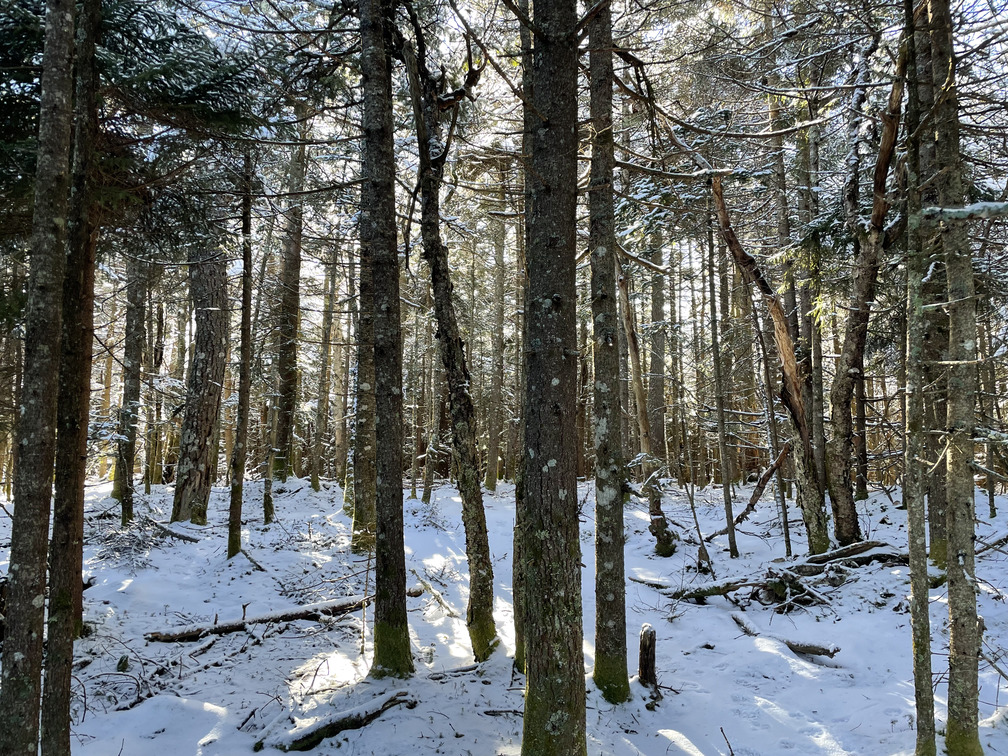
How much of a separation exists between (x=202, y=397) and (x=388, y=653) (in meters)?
7.62

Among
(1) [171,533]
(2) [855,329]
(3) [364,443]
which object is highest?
(2) [855,329]

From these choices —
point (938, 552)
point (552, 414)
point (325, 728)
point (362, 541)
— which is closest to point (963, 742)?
point (552, 414)

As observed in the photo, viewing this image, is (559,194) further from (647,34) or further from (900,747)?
(647,34)

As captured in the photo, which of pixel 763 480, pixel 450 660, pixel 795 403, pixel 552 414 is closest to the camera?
pixel 552 414

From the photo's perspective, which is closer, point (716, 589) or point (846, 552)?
point (716, 589)

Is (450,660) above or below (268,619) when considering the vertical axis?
below

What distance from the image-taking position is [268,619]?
6754 mm

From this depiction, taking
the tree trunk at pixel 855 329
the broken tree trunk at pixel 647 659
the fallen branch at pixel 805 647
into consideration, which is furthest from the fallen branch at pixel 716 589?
the broken tree trunk at pixel 647 659

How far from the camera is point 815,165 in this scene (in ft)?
37.4

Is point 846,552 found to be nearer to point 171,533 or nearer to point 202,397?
point 171,533

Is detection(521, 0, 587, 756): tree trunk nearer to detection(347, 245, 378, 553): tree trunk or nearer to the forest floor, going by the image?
the forest floor

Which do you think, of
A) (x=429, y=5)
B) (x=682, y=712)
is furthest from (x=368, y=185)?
(x=682, y=712)

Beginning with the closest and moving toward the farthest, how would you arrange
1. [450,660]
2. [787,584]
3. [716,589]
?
[450,660] → [787,584] → [716,589]

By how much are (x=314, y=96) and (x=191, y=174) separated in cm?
179
